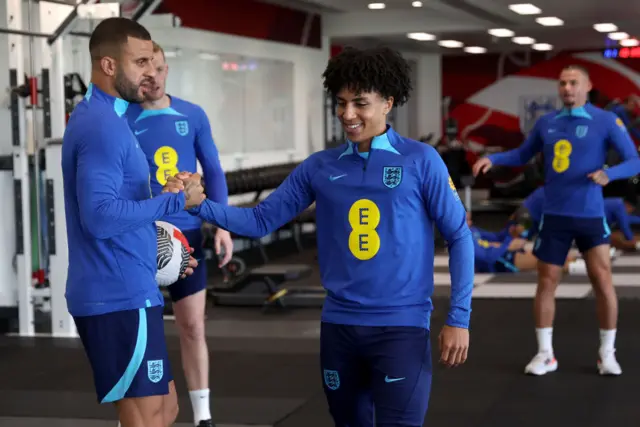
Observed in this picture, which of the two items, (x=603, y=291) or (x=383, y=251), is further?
(x=603, y=291)

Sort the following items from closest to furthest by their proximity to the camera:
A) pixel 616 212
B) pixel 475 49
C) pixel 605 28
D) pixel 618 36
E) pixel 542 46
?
pixel 616 212
pixel 605 28
pixel 618 36
pixel 542 46
pixel 475 49

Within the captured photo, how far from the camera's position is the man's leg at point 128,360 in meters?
2.66

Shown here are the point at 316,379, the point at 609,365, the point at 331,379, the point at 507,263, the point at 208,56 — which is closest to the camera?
the point at 331,379

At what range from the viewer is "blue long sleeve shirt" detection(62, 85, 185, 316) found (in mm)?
2516

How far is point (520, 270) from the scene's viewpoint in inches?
351

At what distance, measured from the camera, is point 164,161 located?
3.88 m

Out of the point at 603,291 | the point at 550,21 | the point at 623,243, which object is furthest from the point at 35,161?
the point at 550,21

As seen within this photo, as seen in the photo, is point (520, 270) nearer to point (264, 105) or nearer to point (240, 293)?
point (240, 293)

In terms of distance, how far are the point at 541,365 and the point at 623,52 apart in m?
12.7

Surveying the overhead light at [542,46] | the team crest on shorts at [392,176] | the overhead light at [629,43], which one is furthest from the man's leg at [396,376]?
the overhead light at [629,43]

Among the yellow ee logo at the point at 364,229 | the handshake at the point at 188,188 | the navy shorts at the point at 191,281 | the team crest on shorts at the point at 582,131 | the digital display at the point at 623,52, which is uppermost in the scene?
the digital display at the point at 623,52

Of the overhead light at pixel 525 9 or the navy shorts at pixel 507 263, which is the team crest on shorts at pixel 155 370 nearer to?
the navy shorts at pixel 507 263

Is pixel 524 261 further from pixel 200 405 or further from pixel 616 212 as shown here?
pixel 200 405

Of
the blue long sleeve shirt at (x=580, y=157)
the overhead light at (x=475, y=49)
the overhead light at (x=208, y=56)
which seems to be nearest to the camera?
the blue long sleeve shirt at (x=580, y=157)
